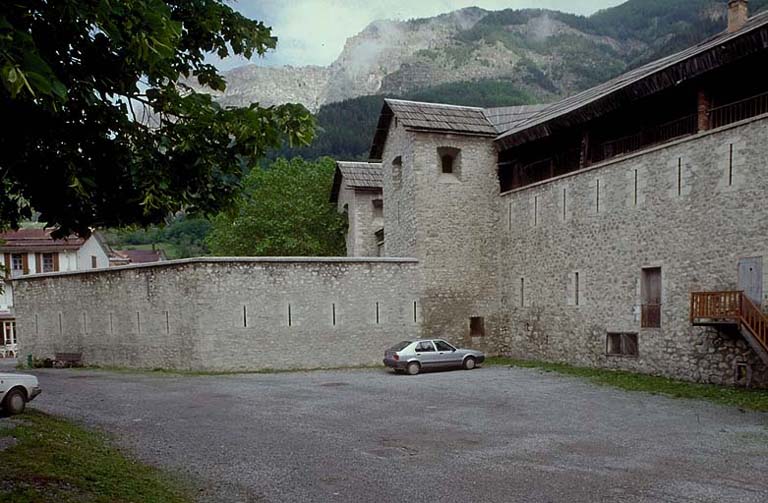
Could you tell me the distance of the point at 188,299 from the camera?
2178cm

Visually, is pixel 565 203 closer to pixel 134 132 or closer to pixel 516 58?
pixel 134 132

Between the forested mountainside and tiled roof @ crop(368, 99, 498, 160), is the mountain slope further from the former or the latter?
tiled roof @ crop(368, 99, 498, 160)

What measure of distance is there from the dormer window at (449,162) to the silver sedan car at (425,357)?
729 centimetres

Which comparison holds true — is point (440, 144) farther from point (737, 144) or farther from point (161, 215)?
point (161, 215)

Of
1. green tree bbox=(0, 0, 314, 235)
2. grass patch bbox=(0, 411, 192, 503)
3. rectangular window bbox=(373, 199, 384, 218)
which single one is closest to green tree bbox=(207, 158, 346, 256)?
rectangular window bbox=(373, 199, 384, 218)

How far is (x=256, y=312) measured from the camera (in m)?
22.0

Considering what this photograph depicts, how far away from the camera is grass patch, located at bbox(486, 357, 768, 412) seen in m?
13.5

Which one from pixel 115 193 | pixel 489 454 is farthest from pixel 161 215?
pixel 489 454

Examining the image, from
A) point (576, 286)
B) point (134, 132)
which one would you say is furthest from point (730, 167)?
point (134, 132)

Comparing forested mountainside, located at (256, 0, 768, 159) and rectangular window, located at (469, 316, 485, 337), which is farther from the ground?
forested mountainside, located at (256, 0, 768, 159)

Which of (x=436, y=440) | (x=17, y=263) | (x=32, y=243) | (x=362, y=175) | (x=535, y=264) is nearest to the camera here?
(x=436, y=440)

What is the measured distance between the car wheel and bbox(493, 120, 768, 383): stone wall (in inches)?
640

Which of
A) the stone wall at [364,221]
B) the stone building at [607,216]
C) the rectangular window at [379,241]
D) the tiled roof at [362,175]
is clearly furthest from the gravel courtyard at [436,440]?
the tiled roof at [362,175]

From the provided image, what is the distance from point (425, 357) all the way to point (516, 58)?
5790 inches
